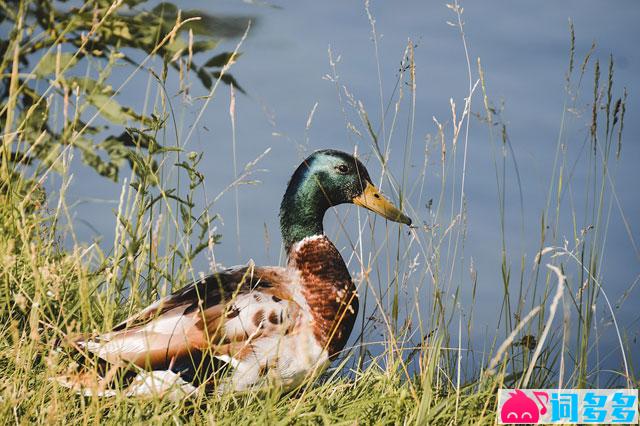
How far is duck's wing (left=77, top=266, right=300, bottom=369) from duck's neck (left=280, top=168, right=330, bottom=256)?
0.39 meters

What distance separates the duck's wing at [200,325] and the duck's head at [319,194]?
428 millimetres

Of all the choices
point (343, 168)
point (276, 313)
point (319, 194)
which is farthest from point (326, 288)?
point (343, 168)

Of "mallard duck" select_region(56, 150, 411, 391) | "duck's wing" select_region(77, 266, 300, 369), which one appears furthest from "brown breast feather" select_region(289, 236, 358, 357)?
"duck's wing" select_region(77, 266, 300, 369)

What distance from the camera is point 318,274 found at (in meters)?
3.49

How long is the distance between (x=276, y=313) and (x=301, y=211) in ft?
2.15

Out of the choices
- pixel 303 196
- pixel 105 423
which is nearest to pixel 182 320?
pixel 105 423

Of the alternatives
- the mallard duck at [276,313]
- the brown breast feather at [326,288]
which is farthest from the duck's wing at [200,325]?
the brown breast feather at [326,288]

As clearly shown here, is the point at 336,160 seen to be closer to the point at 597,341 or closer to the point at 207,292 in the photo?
the point at 207,292

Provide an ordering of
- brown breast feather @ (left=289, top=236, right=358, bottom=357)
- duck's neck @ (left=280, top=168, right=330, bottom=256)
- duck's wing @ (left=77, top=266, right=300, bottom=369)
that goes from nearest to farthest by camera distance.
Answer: duck's wing @ (left=77, top=266, right=300, bottom=369) < brown breast feather @ (left=289, top=236, right=358, bottom=357) < duck's neck @ (left=280, top=168, right=330, bottom=256)

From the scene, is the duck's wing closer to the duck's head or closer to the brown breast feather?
the brown breast feather

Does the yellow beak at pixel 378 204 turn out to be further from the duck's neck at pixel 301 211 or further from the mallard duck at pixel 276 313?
the duck's neck at pixel 301 211

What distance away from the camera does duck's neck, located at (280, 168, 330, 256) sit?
3.64 meters

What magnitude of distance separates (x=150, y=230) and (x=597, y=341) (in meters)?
1.92

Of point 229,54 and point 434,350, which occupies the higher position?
point 229,54
